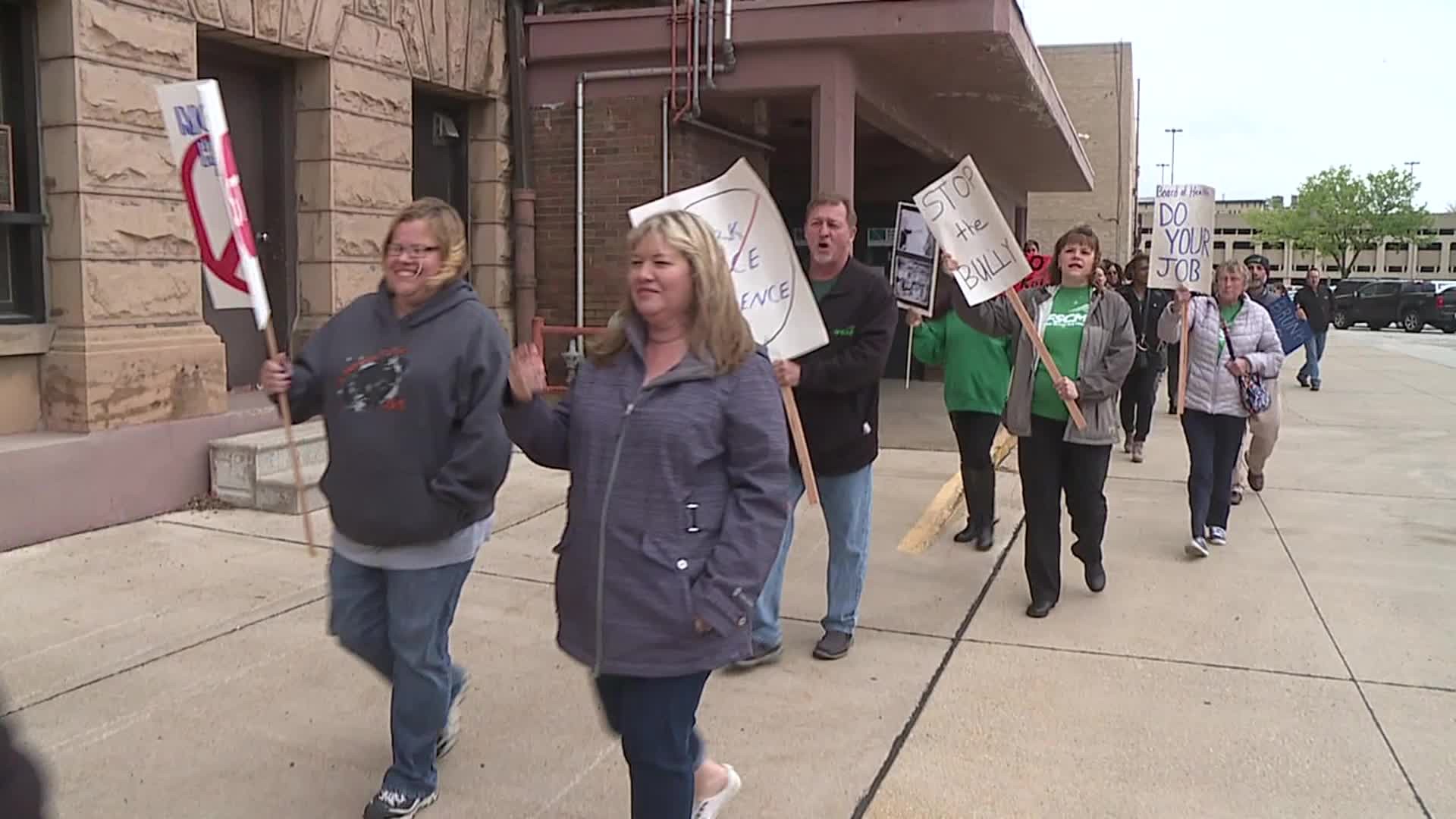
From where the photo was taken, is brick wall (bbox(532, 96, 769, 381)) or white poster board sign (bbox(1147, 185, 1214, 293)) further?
brick wall (bbox(532, 96, 769, 381))

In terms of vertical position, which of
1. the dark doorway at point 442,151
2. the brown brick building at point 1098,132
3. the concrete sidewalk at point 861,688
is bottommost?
the concrete sidewalk at point 861,688

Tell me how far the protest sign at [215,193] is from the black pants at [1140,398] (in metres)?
8.20

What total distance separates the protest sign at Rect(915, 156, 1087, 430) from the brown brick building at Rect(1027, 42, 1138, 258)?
31.1 m

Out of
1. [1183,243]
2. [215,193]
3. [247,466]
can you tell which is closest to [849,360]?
[215,193]

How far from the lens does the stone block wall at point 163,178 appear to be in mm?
6461

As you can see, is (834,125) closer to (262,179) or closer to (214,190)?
(262,179)

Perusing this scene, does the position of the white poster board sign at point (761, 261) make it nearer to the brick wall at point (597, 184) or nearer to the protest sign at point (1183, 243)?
the protest sign at point (1183, 243)

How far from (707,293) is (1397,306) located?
44266 millimetres

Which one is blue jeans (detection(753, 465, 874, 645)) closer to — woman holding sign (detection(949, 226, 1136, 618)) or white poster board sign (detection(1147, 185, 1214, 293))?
woman holding sign (detection(949, 226, 1136, 618))

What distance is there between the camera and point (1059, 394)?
5438 mm

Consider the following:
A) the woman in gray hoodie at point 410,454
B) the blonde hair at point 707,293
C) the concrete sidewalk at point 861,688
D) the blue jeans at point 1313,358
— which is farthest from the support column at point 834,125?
the blue jeans at point 1313,358

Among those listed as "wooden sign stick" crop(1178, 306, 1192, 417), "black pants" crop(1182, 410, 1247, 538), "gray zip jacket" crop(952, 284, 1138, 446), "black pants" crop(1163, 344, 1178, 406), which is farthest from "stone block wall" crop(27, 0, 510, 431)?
"black pants" crop(1163, 344, 1178, 406)

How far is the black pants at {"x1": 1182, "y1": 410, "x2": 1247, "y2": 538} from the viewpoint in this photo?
6773 mm

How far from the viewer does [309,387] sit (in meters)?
3.41
